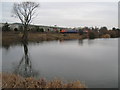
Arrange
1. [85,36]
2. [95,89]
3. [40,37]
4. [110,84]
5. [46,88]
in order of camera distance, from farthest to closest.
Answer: [85,36]
[40,37]
[110,84]
[95,89]
[46,88]

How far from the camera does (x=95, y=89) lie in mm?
3193

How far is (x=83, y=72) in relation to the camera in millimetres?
4484

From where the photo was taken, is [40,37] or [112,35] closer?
[40,37]

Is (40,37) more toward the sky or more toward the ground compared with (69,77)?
more toward the sky

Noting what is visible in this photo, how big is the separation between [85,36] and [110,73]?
17.1 m

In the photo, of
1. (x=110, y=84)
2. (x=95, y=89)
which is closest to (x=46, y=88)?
(x=95, y=89)

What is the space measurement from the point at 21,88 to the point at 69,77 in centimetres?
155

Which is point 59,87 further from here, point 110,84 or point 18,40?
point 18,40

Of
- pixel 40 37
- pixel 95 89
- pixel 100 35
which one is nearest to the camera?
pixel 95 89

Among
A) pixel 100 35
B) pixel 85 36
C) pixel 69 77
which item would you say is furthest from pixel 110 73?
pixel 100 35

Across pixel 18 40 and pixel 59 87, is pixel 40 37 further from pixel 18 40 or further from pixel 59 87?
pixel 59 87

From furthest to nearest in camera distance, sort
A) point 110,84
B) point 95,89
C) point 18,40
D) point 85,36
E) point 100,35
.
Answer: point 100,35
point 85,36
point 18,40
point 110,84
point 95,89

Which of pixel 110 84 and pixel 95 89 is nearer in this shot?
pixel 95 89

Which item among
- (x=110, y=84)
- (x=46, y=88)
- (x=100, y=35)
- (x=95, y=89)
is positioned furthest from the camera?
(x=100, y=35)
